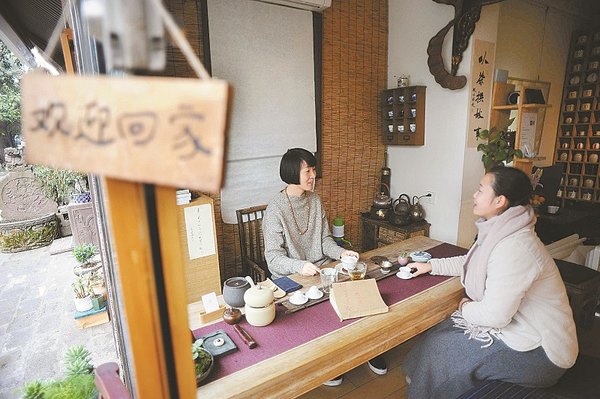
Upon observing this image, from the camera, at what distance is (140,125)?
0.38m

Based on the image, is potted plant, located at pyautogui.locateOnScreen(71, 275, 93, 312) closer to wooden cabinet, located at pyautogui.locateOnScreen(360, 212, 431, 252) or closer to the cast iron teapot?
wooden cabinet, located at pyautogui.locateOnScreen(360, 212, 431, 252)

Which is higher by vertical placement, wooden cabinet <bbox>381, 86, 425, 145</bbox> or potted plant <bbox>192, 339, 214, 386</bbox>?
wooden cabinet <bbox>381, 86, 425, 145</bbox>

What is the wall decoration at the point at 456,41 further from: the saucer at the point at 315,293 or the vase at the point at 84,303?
the vase at the point at 84,303

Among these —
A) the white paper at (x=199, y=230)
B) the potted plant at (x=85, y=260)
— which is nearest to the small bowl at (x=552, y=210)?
the white paper at (x=199, y=230)

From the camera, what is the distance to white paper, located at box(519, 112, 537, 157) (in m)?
3.60

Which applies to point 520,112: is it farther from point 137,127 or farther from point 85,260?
point 85,260

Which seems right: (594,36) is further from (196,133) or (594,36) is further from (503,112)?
(196,133)

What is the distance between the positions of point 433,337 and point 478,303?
0.31 metres

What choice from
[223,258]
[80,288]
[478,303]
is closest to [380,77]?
[223,258]

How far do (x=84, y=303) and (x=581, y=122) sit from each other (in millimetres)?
6840

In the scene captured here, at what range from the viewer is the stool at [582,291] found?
2.63m

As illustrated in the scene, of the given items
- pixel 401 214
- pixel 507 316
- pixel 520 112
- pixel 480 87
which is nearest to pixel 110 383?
pixel 507 316

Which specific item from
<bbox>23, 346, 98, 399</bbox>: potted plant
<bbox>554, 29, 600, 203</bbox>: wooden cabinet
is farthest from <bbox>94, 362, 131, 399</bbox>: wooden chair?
<bbox>554, 29, 600, 203</bbox>: wooden cabinet

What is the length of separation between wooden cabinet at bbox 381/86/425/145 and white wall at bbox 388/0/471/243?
8 centimetres
